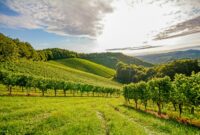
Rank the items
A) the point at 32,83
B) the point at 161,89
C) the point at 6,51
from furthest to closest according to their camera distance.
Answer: the point at 6,51 < the point at 32,83 < the point at 161,89

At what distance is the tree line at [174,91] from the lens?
152ft

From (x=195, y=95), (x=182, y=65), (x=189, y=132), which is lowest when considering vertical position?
(x=189, y=132)

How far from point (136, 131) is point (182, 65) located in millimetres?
111597

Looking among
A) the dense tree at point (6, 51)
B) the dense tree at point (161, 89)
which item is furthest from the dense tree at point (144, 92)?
the dense tree at point (6, 51)

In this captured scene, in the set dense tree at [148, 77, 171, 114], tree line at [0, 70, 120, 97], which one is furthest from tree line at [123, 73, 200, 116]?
tree line at [0, 70, 120, 97]

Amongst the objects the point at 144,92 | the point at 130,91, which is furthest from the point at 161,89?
the point at 130,91

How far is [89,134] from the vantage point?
3033 centimetres

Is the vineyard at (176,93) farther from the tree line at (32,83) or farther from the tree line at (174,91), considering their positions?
the tree line at (32,83)

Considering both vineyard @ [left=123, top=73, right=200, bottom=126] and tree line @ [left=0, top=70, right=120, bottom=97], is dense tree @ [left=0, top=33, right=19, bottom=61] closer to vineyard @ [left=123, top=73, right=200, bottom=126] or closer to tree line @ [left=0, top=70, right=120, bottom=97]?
tree line @ [left=0, top=70, right=120, bottom=97]

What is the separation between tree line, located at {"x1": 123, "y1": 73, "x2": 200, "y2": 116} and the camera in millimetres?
46188

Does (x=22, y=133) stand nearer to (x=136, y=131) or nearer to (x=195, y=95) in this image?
(x=136, y=131)

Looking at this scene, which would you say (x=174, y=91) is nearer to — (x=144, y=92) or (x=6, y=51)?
(x=144, y=92)

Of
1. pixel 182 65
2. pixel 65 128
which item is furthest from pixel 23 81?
pixel 182 65

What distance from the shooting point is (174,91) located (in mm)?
55938
